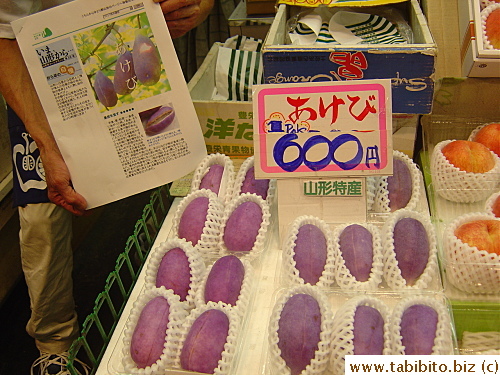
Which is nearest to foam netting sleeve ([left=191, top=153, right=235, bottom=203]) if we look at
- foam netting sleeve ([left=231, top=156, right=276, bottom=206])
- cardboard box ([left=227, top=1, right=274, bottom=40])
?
foam netting sleeve ([left=231, top=156, right=276, bottom=206])

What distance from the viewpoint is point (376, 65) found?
1455 mm

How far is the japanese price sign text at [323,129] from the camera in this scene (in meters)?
1.34

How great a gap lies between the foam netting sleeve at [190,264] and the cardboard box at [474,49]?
1.12 meters

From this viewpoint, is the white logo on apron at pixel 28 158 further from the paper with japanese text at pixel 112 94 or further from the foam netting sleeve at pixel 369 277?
the foam netting sleeve at pixel 369 277

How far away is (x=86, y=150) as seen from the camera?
159 cm

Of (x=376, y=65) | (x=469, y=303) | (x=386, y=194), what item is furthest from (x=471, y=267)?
(x=376, y=65)

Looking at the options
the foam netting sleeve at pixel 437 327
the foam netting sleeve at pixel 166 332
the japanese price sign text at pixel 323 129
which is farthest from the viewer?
the japanese price sign text at pixel 323 129

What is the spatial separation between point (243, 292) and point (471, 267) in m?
0.58

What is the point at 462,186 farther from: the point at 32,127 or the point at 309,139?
the point at 32,127

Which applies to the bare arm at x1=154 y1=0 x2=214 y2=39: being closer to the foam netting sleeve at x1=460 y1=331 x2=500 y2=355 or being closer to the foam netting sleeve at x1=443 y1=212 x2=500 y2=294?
the foam netting sleeve at x1=443 y1=212 x2=500 y2=294

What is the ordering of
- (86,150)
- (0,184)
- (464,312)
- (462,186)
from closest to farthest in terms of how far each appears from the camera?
(464,312)
(462,186)
(86,150)
(0,184)

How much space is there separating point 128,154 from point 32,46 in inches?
17.4

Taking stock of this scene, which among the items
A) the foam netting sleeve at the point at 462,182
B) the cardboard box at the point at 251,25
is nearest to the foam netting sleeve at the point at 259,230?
the foam netting sleeve at the point at 462,182

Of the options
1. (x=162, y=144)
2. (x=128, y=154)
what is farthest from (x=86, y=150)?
(x=162, y=144)
